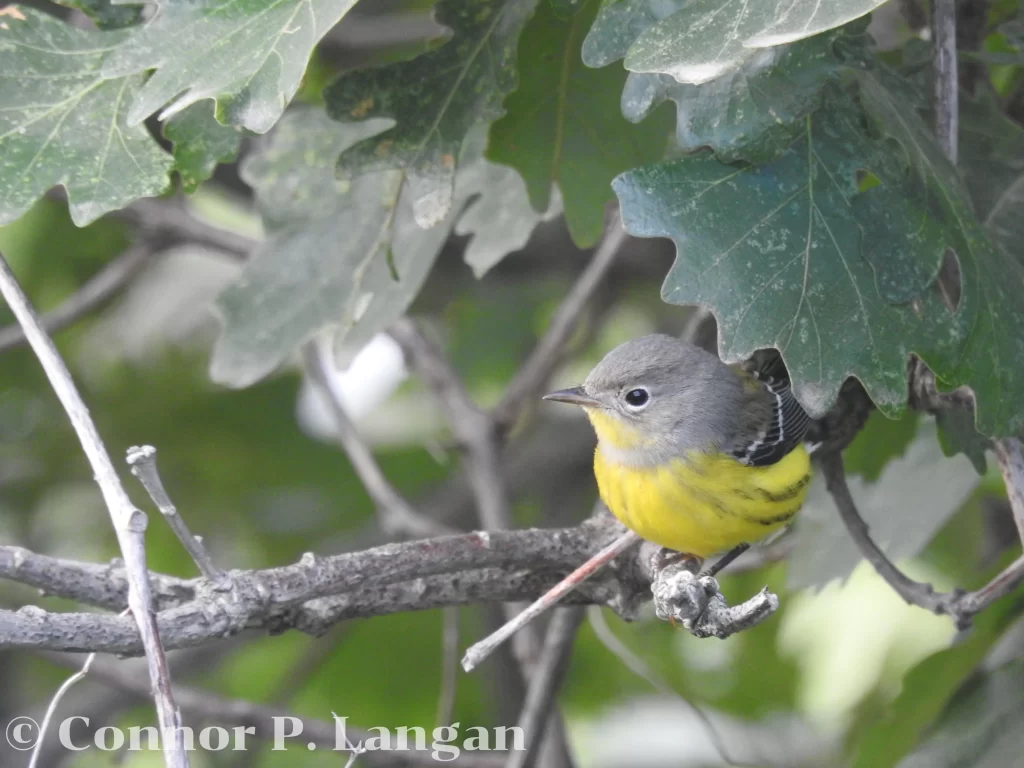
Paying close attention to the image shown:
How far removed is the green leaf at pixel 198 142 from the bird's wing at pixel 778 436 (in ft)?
4.15

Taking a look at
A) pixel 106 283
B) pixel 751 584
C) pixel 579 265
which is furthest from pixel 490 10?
pixel 751 584

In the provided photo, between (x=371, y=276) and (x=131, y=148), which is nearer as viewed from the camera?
(x=131, y=148)

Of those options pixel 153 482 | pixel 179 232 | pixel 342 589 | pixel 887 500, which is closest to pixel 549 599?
pixel 342 589

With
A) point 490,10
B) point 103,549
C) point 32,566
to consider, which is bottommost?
point 103,549

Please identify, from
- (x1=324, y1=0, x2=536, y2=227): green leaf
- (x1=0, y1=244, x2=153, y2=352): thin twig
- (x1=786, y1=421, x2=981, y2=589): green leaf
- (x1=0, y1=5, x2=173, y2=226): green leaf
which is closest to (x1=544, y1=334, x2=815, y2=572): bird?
Result: (x1=786, y1=421, x2=981, y2=589): green leaf

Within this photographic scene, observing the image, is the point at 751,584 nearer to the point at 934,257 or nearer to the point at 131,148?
the point at 934,257

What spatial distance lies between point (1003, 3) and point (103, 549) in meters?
3.41

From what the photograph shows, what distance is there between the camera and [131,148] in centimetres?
204

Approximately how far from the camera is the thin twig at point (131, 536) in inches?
52.8

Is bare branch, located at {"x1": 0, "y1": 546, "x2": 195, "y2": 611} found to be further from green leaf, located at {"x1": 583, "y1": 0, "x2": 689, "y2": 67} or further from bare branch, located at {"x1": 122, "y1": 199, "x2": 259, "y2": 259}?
bare branch, located at {"x1": 122, "y1": 199, "x2": 259, "y2": 259}

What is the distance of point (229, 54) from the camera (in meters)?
1.82

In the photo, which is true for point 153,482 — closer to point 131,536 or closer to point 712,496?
point 131,536

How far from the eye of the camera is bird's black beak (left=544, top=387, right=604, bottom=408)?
287 centimetres

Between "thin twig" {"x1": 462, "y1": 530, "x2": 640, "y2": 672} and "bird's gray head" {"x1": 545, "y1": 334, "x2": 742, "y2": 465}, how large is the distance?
49 cm
